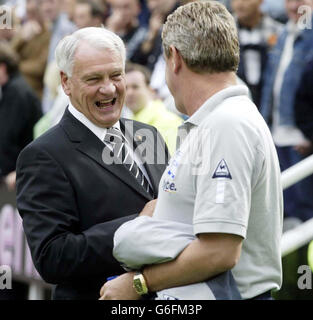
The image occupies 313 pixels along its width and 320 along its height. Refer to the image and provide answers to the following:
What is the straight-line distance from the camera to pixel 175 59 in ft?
9.71

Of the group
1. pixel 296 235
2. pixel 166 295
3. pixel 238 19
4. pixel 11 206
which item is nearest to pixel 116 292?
pixel 166 295

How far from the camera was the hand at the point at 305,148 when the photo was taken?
6.32m

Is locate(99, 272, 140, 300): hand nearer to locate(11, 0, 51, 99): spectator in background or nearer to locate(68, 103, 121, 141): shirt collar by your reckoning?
locate(68, 103, 121, 141): shirt collar

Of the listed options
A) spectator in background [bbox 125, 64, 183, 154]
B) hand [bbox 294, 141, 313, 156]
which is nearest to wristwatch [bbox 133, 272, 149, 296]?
spectator in background [bbox 125, 64, 183, 154]

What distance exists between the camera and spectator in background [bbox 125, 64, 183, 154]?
6.15 metres

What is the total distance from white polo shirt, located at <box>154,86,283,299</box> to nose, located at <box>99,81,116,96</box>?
695 mm

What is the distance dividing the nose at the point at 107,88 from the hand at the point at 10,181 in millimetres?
4241

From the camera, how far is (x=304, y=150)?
633 cm

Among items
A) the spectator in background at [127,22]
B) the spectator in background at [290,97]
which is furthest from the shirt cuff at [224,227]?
the spectator in background at [127,22]

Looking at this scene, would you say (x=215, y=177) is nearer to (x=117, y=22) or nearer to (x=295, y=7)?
(x=295, y=7)

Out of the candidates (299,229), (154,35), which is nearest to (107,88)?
(299,229)

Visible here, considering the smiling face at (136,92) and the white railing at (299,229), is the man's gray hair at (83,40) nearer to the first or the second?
the white railing at (299,229)

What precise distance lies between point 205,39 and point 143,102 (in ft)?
12.3

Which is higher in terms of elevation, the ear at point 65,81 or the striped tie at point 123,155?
the ear at point 65,81
